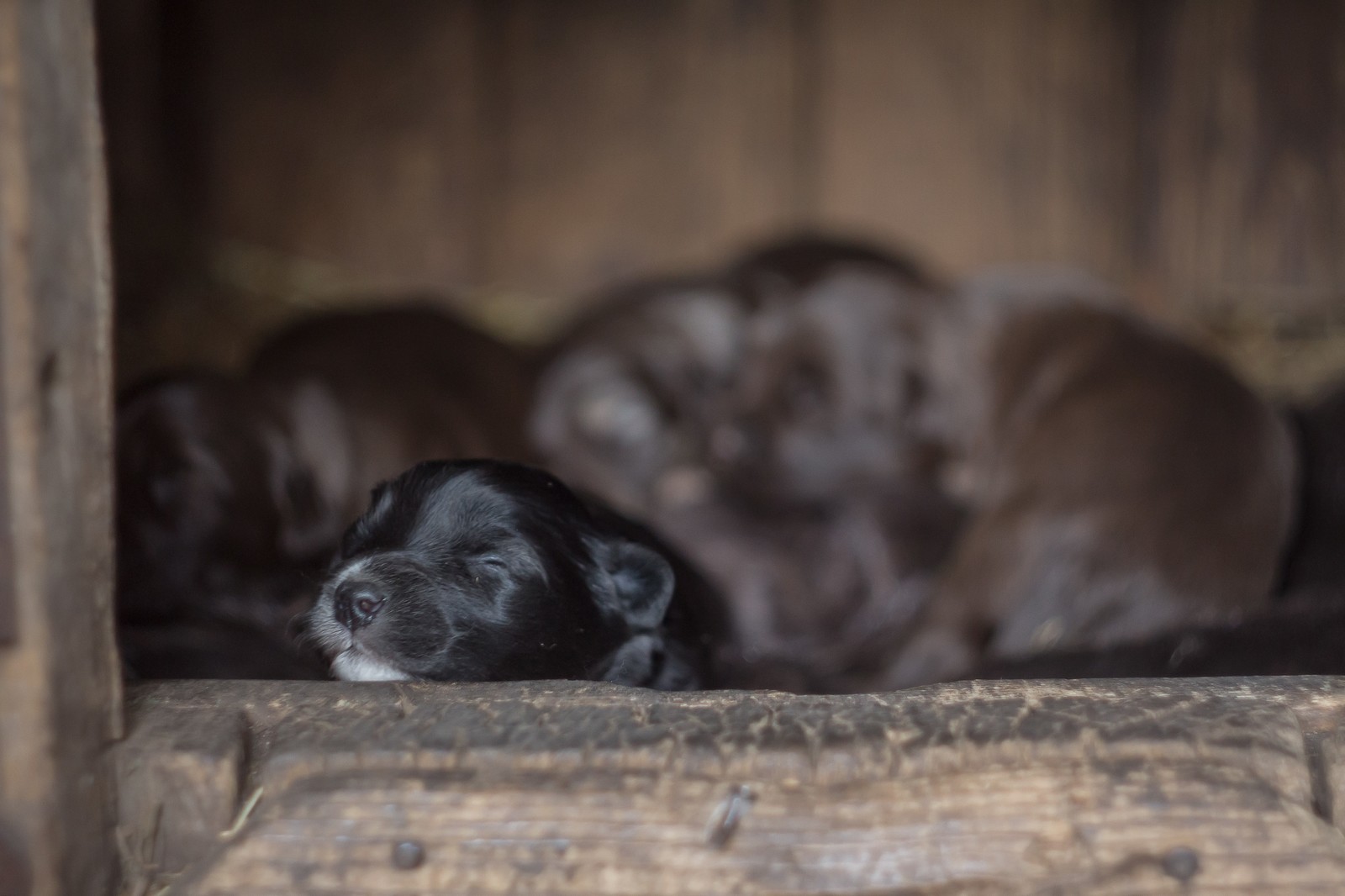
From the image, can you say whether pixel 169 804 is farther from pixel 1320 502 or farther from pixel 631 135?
pixel 631 135

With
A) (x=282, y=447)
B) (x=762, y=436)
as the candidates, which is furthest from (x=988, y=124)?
(x=282, y=447)

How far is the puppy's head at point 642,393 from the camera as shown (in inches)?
183

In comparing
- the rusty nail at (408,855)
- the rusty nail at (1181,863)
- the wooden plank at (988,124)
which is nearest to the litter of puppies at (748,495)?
the wooden plank at (988,124)

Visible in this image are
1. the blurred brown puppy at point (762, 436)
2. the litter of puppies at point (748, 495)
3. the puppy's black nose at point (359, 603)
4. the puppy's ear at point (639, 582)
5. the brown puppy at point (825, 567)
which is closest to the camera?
the puppy's black nose at point (359, 603)

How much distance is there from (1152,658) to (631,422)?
2.53 m

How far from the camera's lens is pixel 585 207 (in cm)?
564

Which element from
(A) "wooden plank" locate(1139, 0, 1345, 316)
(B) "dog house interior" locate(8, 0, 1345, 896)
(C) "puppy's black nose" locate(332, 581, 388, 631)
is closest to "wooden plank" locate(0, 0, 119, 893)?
(B) "dog house interior" locate(8, 0, 1345, 896)

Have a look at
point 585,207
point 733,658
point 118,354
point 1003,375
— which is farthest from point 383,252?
point 733,658

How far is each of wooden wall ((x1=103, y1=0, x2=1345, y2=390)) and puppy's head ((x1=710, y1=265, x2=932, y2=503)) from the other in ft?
3.20

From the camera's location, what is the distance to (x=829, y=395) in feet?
15.2

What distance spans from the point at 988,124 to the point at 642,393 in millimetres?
1943

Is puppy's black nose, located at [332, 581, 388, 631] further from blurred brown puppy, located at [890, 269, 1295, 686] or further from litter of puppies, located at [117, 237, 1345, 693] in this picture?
blurred brown puppy, located at [890, 269, 1295, 686]

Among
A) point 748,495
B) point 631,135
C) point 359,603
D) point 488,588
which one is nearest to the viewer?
point 359,603

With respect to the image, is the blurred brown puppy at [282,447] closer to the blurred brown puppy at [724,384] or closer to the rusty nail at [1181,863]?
the blurred brown puppy at [724,384]
